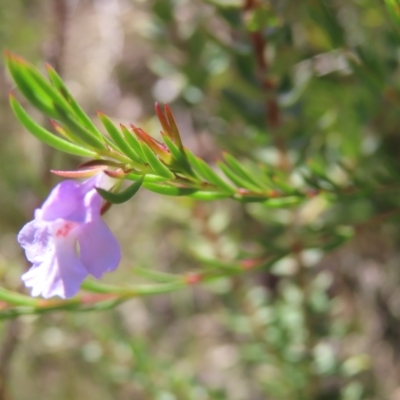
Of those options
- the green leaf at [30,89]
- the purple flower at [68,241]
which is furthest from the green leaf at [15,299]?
the green leaf at [30,89]

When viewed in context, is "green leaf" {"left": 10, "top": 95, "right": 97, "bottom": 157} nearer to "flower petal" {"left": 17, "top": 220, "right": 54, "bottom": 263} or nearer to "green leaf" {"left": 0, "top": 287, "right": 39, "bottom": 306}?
"flower petal" {"left": 17, "top": 220, "right": 54, "bottom": 263}

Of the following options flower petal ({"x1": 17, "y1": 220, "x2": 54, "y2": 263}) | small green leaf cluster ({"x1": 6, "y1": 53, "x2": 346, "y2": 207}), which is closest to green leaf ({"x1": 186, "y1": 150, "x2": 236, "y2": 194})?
small green leaf cluster ({"x1": 6, "y1": 53, "x2": 346, "y2": 207})

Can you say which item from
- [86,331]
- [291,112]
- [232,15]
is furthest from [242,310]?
[232,15]

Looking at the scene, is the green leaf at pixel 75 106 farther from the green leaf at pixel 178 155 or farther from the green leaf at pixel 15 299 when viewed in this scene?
the green leaf at pixel 15 299

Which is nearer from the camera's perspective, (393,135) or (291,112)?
(291,112)

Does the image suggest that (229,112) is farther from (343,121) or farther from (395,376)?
(395,376)
